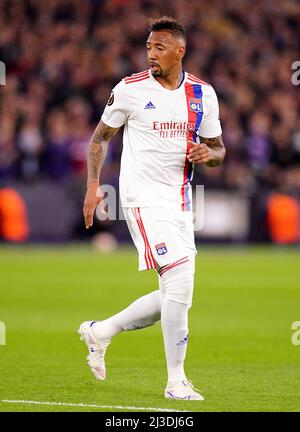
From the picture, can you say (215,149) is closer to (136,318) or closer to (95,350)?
(136,318)

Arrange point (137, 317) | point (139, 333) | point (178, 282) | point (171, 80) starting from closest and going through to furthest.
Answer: point (178, 282) < point (171, 80) < point (137, 317) < point (139, 333)

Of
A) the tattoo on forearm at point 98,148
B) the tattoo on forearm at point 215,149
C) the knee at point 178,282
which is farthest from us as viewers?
the tattoo on forearm at point 215,149

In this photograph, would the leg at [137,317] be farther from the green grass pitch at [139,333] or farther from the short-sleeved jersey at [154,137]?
the short-sleeved jersey at [154,137]

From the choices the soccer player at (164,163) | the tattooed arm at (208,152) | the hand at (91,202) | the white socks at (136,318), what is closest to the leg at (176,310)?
the soccer player at (164,163)

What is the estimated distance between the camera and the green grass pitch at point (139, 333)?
25.2 ft

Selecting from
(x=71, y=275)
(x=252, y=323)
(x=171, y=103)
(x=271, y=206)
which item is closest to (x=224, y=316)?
(x=252, y=323)

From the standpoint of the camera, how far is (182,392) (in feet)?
24.4

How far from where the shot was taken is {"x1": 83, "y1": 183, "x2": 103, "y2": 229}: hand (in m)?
7.67

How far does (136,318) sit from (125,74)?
17.1 metres

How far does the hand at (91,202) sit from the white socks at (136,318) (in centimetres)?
78

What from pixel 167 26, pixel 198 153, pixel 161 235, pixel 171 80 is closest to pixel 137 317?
pixel 161 235

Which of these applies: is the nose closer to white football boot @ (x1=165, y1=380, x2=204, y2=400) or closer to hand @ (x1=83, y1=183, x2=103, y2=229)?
hand @ (x1=83, y1=183, x2=103, y2=229)

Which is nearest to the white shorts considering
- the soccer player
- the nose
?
the soccer player
